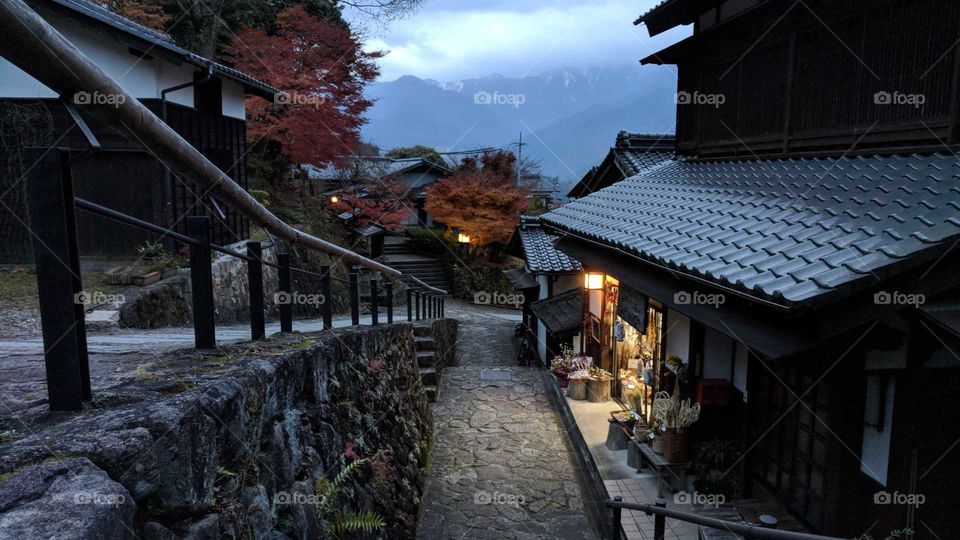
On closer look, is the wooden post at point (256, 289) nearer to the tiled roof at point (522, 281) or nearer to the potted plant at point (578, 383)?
the potted plant at point (578, 383)

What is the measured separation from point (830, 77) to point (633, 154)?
8753 mm

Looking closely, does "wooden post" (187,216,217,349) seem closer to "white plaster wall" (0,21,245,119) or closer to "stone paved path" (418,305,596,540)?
"stone paved path" (418,305,596,540)

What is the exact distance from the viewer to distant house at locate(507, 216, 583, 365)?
17344 mm

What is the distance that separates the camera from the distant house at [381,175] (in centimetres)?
3281

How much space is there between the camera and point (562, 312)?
1748cm

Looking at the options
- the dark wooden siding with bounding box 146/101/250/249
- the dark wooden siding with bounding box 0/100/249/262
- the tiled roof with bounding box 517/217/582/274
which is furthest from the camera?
the tiled roof with bounding box 517/217/582/274

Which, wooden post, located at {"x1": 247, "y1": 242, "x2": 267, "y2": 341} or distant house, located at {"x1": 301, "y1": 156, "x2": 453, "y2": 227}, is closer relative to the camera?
wooden post, located at {"x1": 247, "y1": 242, "x2": 267, "y2": 341}

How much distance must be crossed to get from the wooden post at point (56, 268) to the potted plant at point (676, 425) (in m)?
7.70

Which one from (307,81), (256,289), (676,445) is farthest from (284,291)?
(307,81)

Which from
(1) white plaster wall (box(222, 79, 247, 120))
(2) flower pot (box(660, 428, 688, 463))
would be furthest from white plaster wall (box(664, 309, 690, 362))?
(1) white plaster wall (box(222, 79, 247, 120))

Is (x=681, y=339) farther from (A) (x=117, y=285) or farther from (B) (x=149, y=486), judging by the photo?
(A) (x=117, y=285)

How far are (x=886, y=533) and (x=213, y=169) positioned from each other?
6879mm

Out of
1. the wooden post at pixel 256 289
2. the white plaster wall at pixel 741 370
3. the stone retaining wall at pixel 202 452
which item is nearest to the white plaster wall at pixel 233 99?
the stone retaining wall at pixel 202 452

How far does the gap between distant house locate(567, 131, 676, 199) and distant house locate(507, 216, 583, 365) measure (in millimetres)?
2977
